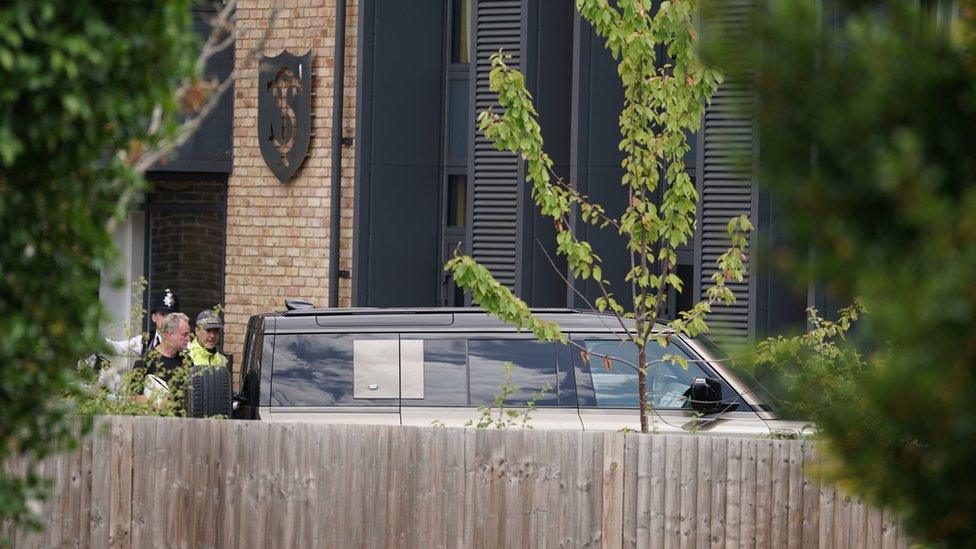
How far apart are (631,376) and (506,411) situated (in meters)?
0.91

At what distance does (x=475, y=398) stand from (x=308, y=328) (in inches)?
49.1

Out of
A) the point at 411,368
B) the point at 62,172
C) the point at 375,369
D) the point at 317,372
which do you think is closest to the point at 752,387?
the point at 411,368

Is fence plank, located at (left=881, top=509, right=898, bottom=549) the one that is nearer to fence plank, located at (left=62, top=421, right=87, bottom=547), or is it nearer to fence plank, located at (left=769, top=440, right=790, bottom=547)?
fence plank, located at (left=769, top=440, right=790, bottom=547)

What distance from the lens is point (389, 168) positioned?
15.7 m

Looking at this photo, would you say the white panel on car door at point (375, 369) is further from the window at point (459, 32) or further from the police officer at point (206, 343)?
the window at point (459, 32)

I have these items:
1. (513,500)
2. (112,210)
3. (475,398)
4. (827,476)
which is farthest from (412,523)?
(827,476)

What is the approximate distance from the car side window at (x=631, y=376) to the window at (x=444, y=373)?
81cm

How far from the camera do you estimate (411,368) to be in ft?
33.6

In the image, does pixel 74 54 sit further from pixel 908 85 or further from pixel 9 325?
pixel 908 85

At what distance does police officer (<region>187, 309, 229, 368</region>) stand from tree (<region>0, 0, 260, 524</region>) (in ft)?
23.7

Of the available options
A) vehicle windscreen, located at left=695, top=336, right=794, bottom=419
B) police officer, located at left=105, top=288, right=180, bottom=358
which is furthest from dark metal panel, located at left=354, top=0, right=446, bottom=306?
vehicle windscreen, located at left=695, top=336, right=794, bottom=419

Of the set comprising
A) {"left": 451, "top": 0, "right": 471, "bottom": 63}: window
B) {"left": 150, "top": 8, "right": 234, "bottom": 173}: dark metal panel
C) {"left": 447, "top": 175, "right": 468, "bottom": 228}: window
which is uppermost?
{"left": 451, "top": 0, "right": 471, "bottom": 63}: window

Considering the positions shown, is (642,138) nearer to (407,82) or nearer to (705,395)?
(705,395)

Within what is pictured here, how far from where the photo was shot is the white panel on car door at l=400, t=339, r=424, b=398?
1022cm
